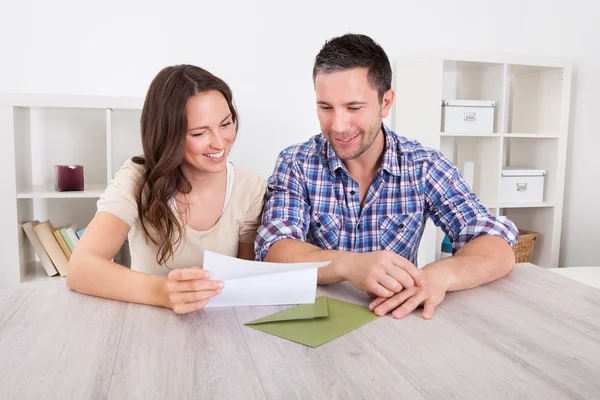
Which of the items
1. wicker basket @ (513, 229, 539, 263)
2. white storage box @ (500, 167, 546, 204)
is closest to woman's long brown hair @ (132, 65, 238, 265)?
white storage box @ (500, 167, 546, 204)

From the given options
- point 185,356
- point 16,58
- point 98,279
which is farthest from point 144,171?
point 16,58

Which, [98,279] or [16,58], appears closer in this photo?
[98,279]

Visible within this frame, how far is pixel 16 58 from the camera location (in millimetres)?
2844

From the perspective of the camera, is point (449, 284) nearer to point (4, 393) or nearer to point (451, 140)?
point (4, 393)

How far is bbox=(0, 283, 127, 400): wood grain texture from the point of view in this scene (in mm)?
826

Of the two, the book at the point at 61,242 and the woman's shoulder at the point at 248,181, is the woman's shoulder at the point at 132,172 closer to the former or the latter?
the woman's shoulder at the point at 248,181

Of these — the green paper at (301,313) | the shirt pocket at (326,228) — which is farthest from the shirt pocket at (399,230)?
the green paper at (301,313)

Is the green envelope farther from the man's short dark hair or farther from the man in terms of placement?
the man's short dark hair

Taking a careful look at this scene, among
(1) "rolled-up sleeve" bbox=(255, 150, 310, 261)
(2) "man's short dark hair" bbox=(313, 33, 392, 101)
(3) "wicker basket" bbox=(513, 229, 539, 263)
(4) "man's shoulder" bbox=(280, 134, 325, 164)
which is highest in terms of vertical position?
(2) "man's short dark hair" bbox=(313, 33, 392, 101)

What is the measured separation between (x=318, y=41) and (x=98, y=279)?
228cm

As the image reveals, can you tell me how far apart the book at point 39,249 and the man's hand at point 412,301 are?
2020 mm

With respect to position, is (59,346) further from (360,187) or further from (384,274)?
(360,187)

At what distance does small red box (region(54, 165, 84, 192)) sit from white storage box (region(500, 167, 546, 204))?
2221mm

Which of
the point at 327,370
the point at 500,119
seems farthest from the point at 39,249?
the point at 500,119
